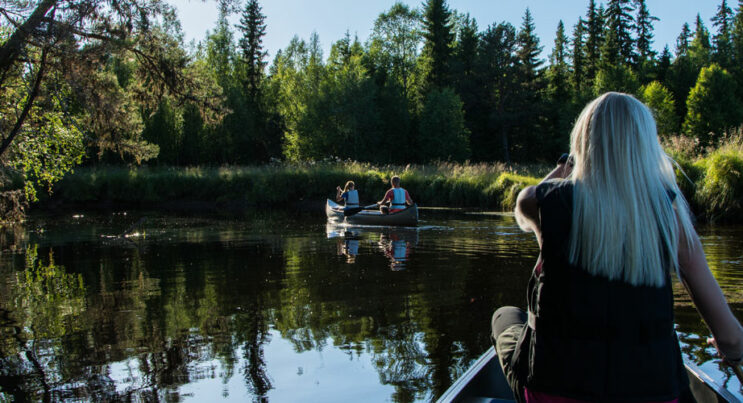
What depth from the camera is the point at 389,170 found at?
27.1 metres

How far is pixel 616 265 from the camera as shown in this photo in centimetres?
170

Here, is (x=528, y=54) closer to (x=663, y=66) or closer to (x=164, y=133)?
(x=663, y=66)

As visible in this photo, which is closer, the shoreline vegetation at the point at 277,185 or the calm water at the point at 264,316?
the calm water at the point at 264,316

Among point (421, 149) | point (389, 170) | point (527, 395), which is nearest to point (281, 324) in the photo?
point (527, 395)

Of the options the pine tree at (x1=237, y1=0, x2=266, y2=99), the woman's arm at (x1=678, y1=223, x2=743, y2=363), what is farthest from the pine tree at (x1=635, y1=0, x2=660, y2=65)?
the woman's arm at (x1=678, y1=223, x2=743, y2=363)

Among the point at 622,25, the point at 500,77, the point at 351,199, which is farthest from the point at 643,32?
the point at 351,199

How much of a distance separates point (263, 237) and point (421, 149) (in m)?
32.9

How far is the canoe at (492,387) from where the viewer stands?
111 inches

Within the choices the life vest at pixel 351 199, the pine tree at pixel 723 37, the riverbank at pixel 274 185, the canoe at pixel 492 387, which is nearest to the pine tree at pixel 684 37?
the pine tree at pixel 723 37

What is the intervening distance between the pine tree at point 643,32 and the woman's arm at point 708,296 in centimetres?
5758

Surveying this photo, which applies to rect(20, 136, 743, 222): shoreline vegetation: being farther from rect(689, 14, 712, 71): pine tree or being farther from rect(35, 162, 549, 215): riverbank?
rect(689, 14, 712, 71): pine tree

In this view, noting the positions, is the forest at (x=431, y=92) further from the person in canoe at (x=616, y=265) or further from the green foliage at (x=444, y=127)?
the person in canoe at (x=616, y=265)

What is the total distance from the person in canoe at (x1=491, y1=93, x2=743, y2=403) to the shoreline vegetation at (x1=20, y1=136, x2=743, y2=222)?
1974 centimetres

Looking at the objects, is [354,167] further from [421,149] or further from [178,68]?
[421,149]
